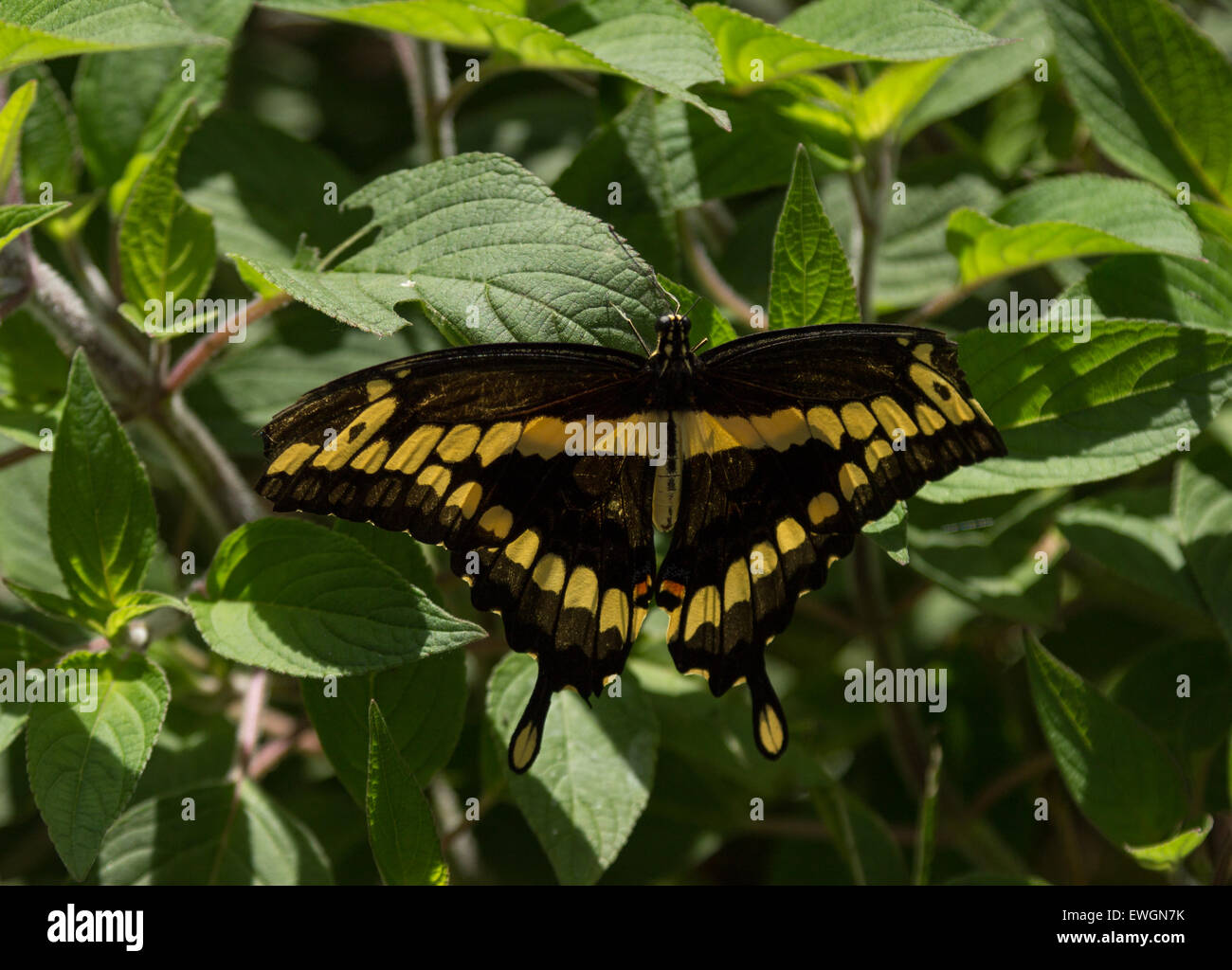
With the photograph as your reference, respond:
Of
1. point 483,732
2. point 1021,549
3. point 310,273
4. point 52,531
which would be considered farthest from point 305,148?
point 1021,549

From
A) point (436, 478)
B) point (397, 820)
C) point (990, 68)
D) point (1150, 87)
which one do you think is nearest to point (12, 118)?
point (436, 478)

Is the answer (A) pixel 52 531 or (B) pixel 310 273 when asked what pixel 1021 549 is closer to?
(B) pixel 310 273

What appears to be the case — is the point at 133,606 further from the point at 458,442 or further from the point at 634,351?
the point at 634,351

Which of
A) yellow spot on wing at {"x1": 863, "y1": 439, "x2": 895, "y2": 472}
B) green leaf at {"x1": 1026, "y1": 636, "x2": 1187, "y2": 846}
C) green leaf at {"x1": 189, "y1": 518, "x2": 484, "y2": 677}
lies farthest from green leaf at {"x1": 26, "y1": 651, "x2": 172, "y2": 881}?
green leaf at {"x1": 1026, "y1": 636, "x2": 1187, "y2": 846}

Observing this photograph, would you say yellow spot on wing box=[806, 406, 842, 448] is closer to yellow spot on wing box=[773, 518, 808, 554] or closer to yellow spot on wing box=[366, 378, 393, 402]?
yellow spot on wing box=[773, 518, 808, 554]

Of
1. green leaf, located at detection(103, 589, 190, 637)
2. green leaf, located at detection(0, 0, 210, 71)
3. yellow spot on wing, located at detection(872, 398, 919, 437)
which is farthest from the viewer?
green leaf, located at detection(103, 589, 190, 637)

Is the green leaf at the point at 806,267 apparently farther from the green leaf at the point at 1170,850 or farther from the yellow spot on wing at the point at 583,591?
the green leaf at the point at 1170,850

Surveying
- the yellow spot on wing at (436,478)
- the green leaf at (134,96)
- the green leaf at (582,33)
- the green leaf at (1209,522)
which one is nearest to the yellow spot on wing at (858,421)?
the green leaf at (582,33)
